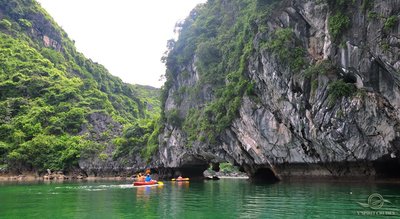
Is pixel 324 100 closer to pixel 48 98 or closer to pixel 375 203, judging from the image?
pixel 375 203

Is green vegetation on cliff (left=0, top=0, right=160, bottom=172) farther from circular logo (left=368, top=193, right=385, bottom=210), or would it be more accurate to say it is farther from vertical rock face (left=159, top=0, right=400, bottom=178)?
circular logo (left=368, top=193, right=385, bottom=210)

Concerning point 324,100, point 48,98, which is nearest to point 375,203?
point 324,100

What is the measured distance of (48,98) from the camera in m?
69.6

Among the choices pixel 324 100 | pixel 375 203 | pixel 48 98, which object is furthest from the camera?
pixel 48 98

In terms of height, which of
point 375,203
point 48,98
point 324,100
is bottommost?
point 375,203

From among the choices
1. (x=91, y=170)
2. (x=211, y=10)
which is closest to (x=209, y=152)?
(x=211, y=10)

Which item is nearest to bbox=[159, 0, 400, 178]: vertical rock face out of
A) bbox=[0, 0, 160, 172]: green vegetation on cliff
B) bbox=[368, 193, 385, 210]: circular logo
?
bbox=[368, 193, 385, 210]: circular logo

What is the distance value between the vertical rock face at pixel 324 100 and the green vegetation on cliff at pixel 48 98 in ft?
96.1

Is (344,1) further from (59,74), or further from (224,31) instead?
(59,74)

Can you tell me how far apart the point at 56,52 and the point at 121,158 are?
153ft

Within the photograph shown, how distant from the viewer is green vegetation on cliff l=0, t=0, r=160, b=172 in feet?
184

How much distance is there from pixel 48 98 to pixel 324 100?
188 feet

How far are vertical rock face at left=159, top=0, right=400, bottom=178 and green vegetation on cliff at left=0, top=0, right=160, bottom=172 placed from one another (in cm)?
2929

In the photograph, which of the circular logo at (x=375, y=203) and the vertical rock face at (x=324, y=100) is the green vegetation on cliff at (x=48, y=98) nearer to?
the vertical rock face at (x=324, y=100)
